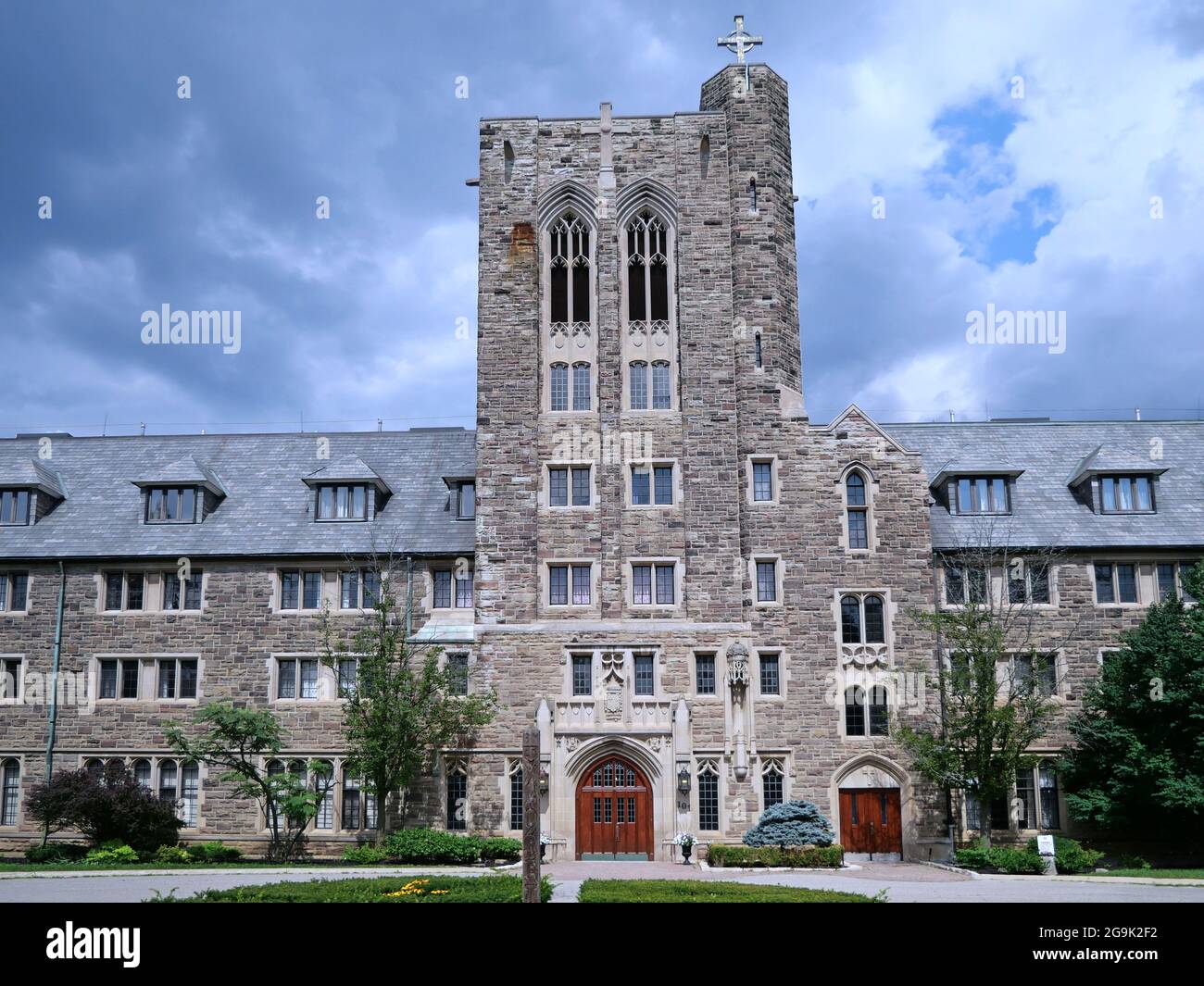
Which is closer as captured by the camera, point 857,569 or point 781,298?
point 857,569

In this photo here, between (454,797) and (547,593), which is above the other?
(547,593)

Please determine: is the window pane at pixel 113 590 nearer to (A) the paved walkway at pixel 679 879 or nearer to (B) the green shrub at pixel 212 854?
(B) the green shrub at pixel 212 854

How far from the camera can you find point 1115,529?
38.6 metres

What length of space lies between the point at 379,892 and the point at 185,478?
22566 mm

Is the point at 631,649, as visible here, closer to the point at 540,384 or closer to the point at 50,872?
the point at 540,384

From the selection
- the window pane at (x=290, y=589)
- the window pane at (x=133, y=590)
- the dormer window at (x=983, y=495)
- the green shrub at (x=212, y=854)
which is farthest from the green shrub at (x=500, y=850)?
the dormer window at (x=983, y=495)

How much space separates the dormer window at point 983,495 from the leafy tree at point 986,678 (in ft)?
2.65

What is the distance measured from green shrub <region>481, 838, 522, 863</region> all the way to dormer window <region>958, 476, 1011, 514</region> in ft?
60.2

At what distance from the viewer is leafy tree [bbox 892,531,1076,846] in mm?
33875

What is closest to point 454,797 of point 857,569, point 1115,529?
point 857,569

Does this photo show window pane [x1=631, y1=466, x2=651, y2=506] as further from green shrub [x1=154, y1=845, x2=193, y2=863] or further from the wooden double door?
green shrub [x1=154, y1=845, x2=193, y2=863]

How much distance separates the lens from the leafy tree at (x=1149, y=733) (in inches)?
1308

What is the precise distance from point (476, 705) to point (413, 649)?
350 centimetres

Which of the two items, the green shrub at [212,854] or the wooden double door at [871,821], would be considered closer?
the green shrub at [212,854]
